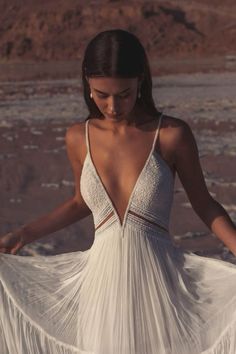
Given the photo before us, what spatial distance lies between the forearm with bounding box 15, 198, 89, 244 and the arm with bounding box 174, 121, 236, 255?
1.43 feet

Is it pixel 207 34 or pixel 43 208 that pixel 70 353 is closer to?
pixel 43 208

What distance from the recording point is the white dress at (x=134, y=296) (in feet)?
9.28

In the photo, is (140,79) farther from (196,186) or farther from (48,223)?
(48,223)

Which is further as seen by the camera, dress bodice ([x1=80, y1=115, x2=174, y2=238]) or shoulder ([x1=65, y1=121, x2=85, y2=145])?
shoulder ([x1=65, y1=121, x2=85, y2=145])

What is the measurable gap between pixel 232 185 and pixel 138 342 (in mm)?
7745

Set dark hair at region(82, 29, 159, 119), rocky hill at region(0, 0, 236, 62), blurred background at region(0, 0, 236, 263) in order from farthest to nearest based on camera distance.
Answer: rocky hill at region(0, 0, 236, 62)
blurred background at region(0, 0, 236, 263)
dark hair at region(82, 29, 159, 119)

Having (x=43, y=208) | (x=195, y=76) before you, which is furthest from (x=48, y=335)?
(x=195, y=76)

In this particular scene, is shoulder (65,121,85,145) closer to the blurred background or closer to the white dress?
the white dress

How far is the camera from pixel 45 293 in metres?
3.15

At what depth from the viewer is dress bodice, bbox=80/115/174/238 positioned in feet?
9.47

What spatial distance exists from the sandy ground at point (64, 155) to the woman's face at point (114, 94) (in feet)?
14.9

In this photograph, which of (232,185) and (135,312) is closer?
(135,312)

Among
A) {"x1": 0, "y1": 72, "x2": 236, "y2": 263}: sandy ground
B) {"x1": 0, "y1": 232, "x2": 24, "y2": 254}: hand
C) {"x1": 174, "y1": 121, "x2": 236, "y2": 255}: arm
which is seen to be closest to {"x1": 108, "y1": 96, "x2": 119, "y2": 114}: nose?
{"x1": 174, "y1": 121, "x2": 236, "y2": 255}: arm

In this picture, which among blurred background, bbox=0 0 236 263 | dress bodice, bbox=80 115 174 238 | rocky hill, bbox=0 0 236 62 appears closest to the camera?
dress bodice, bbox=80 115 174 238
